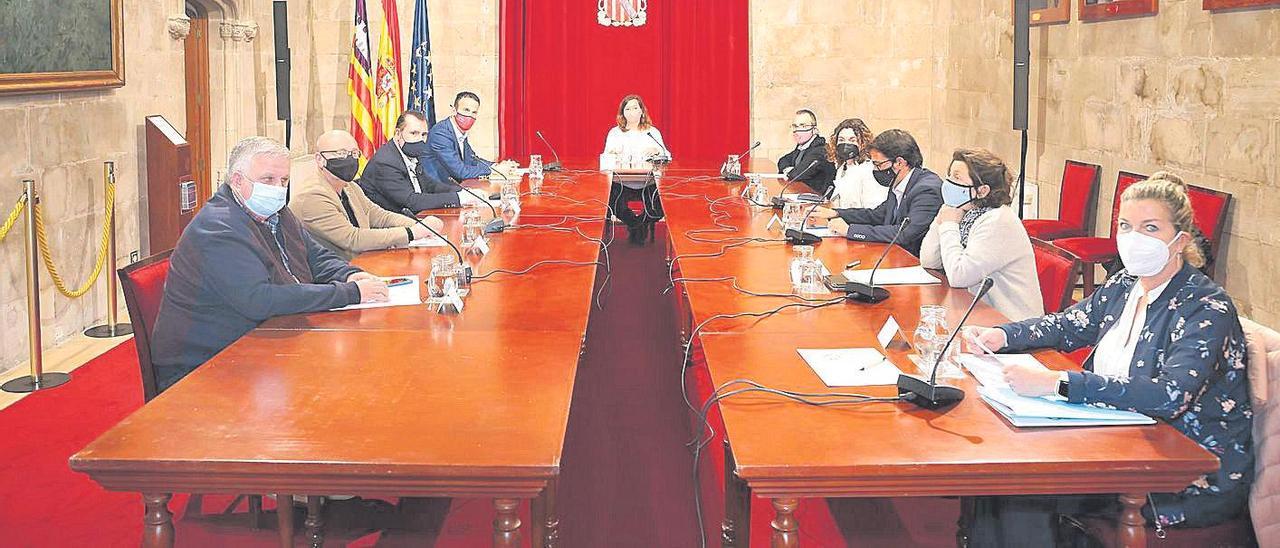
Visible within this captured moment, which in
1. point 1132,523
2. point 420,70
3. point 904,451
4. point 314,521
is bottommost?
point 314,521

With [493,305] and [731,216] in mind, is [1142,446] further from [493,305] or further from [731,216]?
[731,216]

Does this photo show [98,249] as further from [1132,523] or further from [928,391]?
[1132,523]

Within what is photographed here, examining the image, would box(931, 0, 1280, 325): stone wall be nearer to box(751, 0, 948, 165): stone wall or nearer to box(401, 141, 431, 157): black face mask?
box(751, 0, 948, 165): stone wall

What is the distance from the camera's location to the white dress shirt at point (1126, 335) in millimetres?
2688

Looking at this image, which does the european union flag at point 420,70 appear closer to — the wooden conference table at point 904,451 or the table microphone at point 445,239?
the table microphone at point 445,239

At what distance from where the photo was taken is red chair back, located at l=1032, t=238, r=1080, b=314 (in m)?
3.75

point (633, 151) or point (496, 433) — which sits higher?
point (633, 151)

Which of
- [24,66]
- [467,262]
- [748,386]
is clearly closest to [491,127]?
[24,66]

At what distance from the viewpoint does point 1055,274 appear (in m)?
3.90

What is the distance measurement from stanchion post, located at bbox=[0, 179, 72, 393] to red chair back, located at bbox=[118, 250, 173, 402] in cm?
199

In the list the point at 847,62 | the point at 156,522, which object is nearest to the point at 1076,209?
the point at 847,62

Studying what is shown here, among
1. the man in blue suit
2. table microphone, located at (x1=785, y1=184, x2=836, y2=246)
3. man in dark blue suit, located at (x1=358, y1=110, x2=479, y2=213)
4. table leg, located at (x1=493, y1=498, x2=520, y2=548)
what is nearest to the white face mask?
table leg, located at (x1=493, y1=498, x2=520, y2=548)

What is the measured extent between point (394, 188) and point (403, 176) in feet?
0.39

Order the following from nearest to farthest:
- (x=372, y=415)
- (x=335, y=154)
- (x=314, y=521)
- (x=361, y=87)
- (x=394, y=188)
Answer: (x=372, y=415)
(x=314, y=521)
(x=335, y=154)
(x=394, y=188)
(x=361, y=87)
